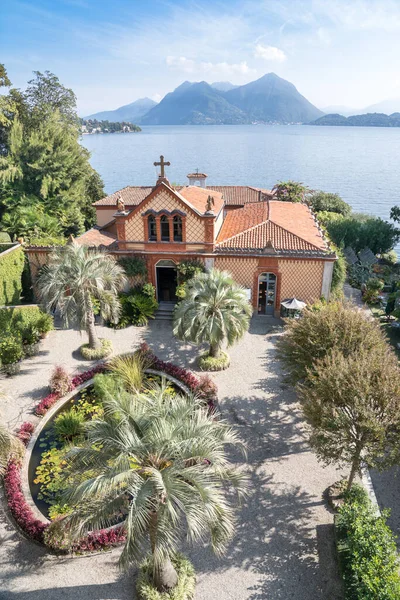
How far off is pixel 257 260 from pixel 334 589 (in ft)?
54.3

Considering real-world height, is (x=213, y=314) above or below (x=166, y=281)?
above

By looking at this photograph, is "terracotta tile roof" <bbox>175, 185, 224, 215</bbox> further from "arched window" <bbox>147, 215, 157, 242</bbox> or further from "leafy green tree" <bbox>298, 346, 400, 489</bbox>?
"leafy green tree" <bbox>298, 346, 400, 489</bbox>

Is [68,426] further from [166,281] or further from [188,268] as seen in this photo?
[166,281]

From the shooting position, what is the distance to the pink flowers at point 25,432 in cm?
1410

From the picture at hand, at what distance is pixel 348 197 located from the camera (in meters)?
90.4

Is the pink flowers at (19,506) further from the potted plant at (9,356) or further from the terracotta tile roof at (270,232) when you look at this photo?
the terracotta tile roof at (270,232)

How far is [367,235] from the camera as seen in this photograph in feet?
122

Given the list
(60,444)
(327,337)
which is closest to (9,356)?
(60,444)

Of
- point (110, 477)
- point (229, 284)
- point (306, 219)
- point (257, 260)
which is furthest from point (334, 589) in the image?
point (306, 219)

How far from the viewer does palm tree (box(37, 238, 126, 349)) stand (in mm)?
17828

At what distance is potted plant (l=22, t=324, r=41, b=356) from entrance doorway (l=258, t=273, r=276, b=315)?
12.9 metres

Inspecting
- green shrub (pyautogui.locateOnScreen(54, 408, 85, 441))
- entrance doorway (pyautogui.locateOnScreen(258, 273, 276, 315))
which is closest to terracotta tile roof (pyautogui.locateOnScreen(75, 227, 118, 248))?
entrance doorway (pyautogui.locateOnScreen(258, 273, 276, 315))

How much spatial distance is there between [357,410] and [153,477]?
5461mm

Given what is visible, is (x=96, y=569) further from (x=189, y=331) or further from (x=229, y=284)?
(x=229, y=284)
